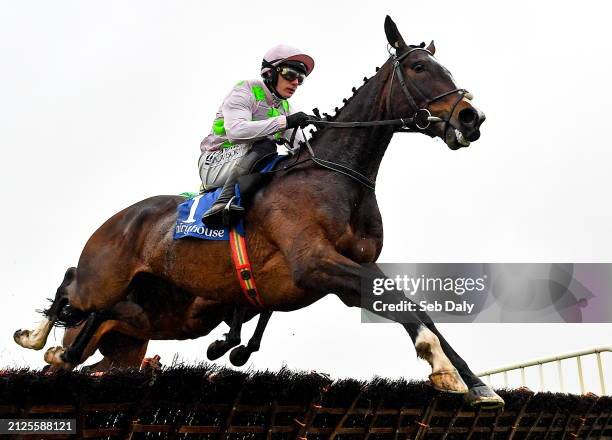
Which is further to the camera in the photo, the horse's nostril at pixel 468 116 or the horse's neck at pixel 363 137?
the horse's neck at pixel 363 137

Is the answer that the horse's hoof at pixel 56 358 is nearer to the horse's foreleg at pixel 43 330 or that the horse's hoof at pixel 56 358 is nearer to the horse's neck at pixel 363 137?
the horse's foreleg at pixel 43 330

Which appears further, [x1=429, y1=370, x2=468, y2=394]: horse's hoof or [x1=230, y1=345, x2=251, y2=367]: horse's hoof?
[x1=230, y1=345, x2=251, y2=367]: horse's hoof

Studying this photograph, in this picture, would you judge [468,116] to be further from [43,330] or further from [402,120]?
[43,330]

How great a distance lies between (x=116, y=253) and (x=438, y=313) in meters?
2.70

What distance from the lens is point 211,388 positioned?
4.06 metres

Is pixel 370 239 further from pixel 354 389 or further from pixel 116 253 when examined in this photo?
pixel 116 253

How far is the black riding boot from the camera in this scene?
16.9 ft

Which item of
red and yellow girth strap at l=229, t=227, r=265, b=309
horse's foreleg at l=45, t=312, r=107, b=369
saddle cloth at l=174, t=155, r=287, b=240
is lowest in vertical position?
horse's foreleg at l=45, t=312, r=107, b=369

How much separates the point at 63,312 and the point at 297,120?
2.83m

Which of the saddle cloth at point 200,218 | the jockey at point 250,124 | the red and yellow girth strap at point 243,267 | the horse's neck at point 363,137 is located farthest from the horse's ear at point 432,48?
the red and yellow girth strap at point 243,267

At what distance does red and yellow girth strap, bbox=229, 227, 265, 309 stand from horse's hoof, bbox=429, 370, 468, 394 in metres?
1.57

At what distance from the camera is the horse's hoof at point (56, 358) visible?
245 inches

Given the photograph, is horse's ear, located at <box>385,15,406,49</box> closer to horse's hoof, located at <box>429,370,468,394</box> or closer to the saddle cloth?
the saddle cloth

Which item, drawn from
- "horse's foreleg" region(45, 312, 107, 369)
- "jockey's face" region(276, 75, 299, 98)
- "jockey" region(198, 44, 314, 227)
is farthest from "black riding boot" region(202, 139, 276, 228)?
"horse's foreleg" region(45, 312, 107, 369)
